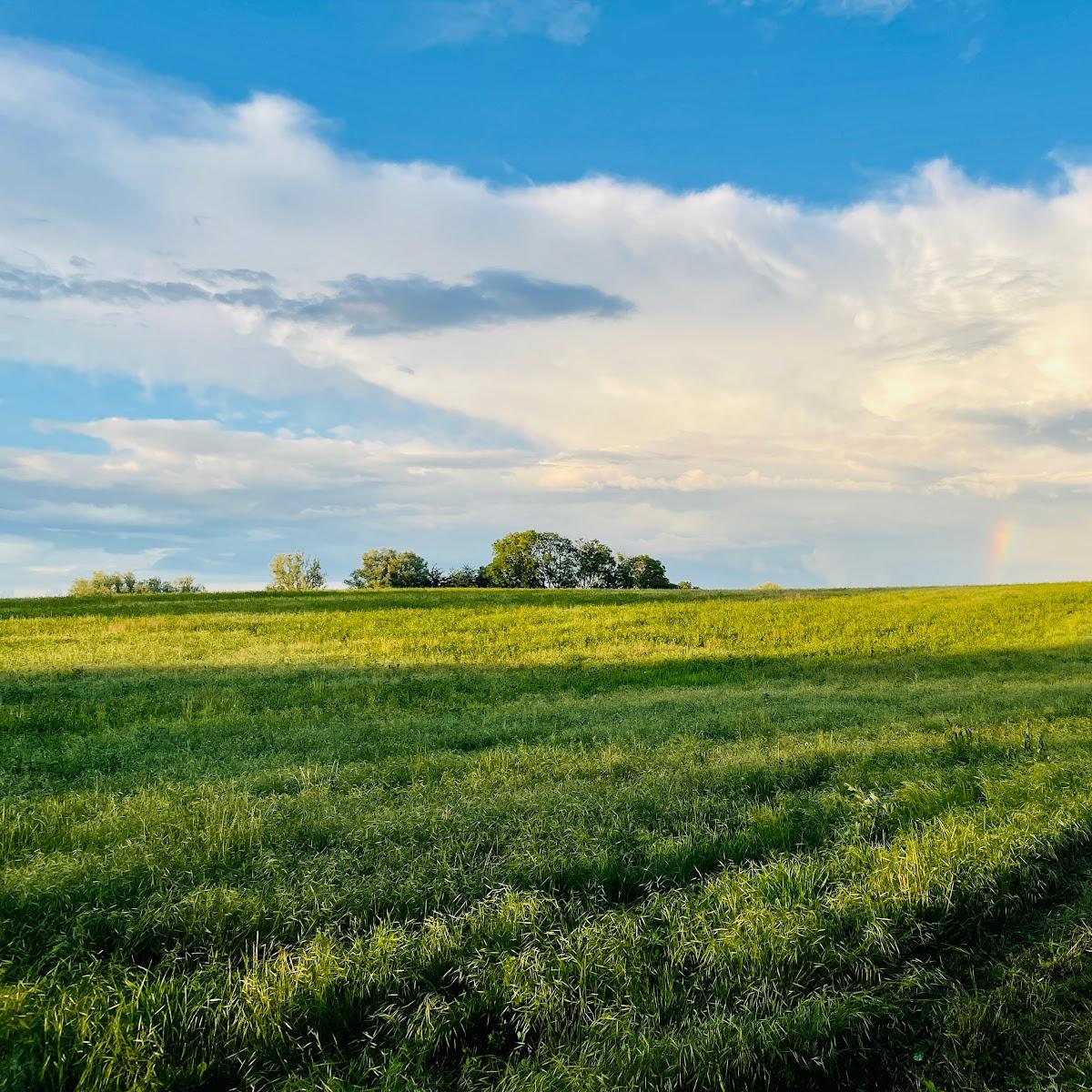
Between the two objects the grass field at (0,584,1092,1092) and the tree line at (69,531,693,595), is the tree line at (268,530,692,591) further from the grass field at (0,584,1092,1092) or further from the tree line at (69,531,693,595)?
the grass field at (0,584,1092,1092)

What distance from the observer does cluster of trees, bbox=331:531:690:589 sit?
318ft

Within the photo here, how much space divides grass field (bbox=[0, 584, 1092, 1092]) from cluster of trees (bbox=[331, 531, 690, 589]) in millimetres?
80715

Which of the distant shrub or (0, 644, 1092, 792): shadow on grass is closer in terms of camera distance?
(0, 644, 1092, 792): shadow on grass

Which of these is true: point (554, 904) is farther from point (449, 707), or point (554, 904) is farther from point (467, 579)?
point (467, 579)

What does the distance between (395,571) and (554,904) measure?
103095 millimetres

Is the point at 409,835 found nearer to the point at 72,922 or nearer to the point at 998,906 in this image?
the point at 72,922

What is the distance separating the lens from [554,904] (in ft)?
20.5

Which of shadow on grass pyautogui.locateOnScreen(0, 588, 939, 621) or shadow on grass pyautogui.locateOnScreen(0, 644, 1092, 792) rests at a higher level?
shadow on grass pyautogui.locateOnScreen(0, 588, 939, 621)

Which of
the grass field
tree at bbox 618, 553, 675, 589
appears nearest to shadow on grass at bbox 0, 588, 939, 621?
the grass field

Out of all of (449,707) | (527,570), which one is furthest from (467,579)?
(449,707)

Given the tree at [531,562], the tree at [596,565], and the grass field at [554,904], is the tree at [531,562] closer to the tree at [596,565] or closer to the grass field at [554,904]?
the tree at [596,565]

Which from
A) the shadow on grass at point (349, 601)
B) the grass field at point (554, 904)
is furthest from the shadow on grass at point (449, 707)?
the shadow on grass at point (349, 601)

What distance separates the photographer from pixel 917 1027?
519cm

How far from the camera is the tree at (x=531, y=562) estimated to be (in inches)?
3794
